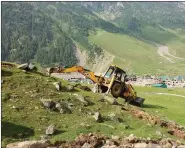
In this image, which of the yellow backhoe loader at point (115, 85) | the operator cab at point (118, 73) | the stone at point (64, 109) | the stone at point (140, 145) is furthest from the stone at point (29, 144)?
the operator cab at point (118, 73)

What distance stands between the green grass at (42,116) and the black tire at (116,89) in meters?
9.47

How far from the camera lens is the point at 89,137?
2320 centimetres

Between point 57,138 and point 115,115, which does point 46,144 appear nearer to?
point 57,138

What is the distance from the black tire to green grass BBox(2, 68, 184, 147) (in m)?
9.47

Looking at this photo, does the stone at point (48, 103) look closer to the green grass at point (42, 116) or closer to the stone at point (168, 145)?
the green grass at point (42, 116)

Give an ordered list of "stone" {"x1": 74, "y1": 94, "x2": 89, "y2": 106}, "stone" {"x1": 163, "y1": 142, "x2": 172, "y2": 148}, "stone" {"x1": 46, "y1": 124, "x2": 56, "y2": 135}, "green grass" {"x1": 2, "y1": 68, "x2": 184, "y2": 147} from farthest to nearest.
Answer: "stone" {"x1": 74, "y1": 94, "x2": 89, "y2": 106} < "stone" {"x1": 163, "y1": 142, "x2": 172, "y2": 148} < "green grass" {"x1": 2, "y1": 68, "x2": 184, "y2": 147} < "stone" {"x1": 46, "y1": 124, "x2": 56, "y2": 135}

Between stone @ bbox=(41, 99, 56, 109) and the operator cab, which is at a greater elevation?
the operator cab

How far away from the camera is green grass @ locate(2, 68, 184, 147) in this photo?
2395 cm

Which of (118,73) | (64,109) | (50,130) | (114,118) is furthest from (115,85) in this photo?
(50,130)

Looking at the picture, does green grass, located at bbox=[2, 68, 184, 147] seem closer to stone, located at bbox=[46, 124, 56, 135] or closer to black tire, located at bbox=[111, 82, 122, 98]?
stone, located at bbox=[46, 124, 56, 135]

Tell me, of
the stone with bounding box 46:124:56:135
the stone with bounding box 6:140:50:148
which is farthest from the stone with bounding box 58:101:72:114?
the stone with bounding box 6:140:50:148

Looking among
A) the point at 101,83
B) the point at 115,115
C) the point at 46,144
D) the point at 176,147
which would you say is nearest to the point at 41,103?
the point at 115,115

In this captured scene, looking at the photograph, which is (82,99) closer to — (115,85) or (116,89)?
(115,85)

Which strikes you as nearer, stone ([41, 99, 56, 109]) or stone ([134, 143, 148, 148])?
stone ([134, 143, 148, 148])
